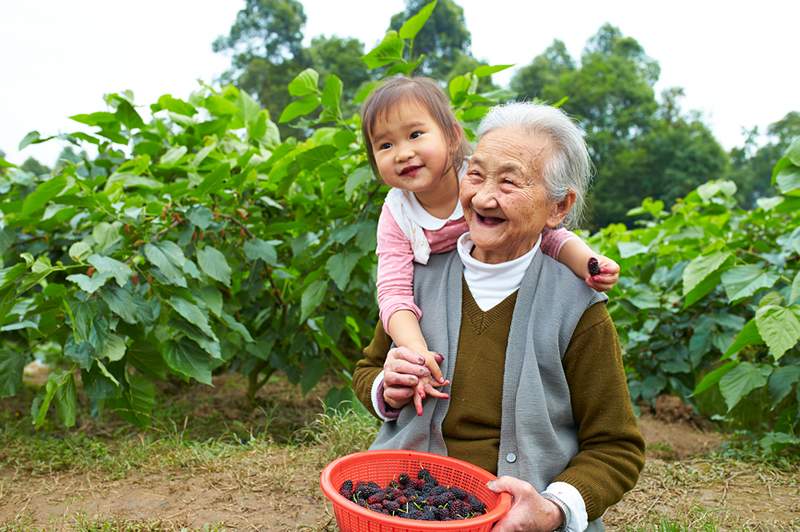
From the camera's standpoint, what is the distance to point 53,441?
3.00 metres

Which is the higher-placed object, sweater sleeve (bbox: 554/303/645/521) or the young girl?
the young girl

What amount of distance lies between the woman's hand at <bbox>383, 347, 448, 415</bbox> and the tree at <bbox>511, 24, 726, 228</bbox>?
33.5 metres

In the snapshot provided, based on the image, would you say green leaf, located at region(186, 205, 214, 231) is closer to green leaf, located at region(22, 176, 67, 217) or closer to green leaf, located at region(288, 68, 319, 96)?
green leaf, located at region(22, 176, 67, 217)

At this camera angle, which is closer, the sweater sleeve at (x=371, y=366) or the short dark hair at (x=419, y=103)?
the sweater sleeve at (x=371, y=366)

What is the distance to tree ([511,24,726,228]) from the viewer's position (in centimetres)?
3656

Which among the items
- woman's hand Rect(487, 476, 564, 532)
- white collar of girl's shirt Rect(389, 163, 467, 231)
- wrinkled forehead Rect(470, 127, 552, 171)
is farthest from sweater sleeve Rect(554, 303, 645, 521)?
white collar of girl's shirt Rect(389, 163, 467, 231)

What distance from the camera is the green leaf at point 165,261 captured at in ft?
8.12

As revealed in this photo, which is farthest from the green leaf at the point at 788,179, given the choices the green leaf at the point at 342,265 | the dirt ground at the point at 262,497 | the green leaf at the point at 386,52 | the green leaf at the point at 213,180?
the green leaf at the point at 213,180

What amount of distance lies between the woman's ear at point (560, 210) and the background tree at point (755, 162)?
40916 millimetres

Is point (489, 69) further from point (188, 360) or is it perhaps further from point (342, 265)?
point (188, 360)

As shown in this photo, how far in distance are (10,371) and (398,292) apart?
68.0 inches

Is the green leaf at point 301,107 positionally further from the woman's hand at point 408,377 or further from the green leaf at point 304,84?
the woman's hand at point 408,377

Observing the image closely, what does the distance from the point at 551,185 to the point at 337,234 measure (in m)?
1.45

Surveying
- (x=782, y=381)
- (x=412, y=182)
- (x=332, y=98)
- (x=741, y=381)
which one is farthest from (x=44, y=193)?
(x=782, y=381)
